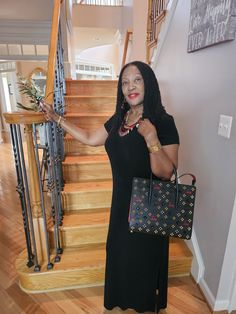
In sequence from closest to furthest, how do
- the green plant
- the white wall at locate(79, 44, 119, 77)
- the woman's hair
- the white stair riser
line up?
the woman's hair
the green plant
the white stair riser
the white wall at locate(79, 44, 119, 77)

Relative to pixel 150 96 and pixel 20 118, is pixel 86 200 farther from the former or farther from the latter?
pixel 150 96

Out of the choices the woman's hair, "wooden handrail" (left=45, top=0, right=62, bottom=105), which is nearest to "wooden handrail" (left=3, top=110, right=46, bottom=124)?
"wooden handrail" (left=45, top=0, right=62, bottom=105)

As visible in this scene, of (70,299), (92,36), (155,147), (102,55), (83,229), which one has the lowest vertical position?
(70,299)

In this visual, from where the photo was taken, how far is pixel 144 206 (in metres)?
0.99

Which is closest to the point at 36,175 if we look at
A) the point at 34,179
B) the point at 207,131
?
the point at 34,179

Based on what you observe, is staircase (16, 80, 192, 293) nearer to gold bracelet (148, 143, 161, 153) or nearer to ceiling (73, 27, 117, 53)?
gold bracelet (148, 143, 161, 153)

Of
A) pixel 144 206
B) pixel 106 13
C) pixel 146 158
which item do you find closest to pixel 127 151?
pixel 146 158

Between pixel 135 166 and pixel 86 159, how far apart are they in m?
1.29

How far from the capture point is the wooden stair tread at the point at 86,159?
2189 millimetres

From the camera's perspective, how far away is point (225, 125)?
4.04 feet

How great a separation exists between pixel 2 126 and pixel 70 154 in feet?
19.8

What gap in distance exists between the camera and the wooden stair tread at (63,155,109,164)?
86.2 inches

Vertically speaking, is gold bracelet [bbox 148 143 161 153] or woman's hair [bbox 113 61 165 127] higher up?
woman's hair [bbox 113 61 165 127]

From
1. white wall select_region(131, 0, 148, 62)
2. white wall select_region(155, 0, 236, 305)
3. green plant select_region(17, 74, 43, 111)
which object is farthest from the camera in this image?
white wall select_region(131, 0, 148, 62)
